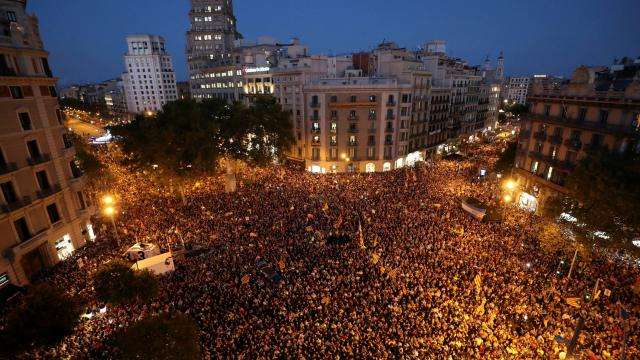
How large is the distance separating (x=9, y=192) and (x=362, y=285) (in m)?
25.9

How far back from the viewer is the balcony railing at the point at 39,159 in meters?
23.7

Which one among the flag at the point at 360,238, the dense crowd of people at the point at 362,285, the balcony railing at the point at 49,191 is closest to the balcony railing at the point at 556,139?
the dense crowd of people at the point at 362,285

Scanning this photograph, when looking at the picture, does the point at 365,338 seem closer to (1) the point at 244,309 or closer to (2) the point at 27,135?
(1) the point at 244,309

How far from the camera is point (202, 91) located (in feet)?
298

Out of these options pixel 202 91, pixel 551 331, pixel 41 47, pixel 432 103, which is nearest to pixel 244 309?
pixel 551 331

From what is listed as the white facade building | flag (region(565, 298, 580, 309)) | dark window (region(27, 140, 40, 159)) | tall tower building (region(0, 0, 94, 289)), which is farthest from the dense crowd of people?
the white facade building

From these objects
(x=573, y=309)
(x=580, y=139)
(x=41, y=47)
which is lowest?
(x=573, y=309)

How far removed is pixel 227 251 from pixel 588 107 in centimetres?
3723

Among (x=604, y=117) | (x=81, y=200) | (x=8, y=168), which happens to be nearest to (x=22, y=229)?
(x=8, y=168)

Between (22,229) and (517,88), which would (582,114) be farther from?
(517,88)

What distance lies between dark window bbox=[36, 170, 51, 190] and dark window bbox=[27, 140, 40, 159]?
1336mm

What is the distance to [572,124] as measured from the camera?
3259cm

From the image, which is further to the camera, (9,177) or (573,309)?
(9,177)

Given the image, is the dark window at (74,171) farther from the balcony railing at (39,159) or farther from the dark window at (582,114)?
the dark window at (582,114)
